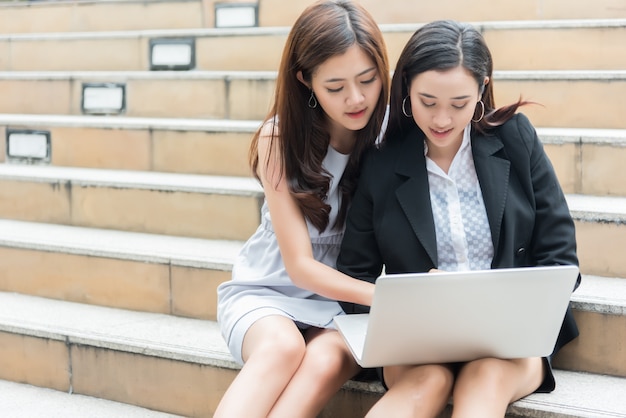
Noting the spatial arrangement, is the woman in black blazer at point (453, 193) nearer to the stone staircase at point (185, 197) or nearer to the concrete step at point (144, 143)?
the stone staircase at point (185, 197)

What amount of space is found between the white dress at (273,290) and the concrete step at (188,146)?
877 millimetres

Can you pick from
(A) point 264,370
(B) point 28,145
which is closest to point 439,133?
(A) point 264,370

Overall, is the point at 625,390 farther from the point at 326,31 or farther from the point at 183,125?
the point at 183,125

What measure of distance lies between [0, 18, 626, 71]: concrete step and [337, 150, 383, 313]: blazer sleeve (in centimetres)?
148

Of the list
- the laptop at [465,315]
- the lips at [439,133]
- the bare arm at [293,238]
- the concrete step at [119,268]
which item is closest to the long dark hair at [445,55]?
the lips at [439,133]

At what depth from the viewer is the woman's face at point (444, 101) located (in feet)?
5.75

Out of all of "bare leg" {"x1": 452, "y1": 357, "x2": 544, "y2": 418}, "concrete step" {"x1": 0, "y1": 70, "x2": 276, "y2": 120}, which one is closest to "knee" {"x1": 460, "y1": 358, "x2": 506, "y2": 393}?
"bare leg" {"x1": 452, "y1": 357, "x2": 544, "y2": 418}

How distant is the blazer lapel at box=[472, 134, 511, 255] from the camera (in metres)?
1.84

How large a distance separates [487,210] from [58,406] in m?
1.37

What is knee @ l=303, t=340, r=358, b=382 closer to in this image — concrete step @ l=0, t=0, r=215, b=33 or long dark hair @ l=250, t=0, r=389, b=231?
long dark hair @ l=250, t=0, r=389, b=231

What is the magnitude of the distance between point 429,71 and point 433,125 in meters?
0.12

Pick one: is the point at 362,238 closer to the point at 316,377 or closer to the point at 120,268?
the point at 316,377

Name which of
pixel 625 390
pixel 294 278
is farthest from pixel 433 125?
pixel 625 390

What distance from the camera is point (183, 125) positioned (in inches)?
124
